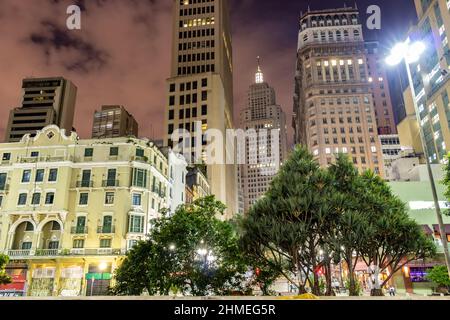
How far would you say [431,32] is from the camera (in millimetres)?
79062

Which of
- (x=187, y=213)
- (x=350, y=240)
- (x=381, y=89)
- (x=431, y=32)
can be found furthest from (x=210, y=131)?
(x=381, y=89)

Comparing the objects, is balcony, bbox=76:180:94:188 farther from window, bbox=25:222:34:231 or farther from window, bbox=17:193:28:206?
window, bbox=25:222:34:231

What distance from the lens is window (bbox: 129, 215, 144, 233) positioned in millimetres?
46397

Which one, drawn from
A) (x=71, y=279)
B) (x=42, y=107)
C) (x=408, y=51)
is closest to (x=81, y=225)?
(x=71, y=279)

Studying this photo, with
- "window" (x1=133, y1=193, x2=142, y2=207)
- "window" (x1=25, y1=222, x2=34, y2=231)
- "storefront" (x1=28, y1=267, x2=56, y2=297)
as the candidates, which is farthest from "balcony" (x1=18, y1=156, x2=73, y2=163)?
"storefront" (x1=28, y1=267, x2=56, y2=297)

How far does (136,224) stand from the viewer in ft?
154

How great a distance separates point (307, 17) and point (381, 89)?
165ft

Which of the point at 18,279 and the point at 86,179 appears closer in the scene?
the point at 18,279

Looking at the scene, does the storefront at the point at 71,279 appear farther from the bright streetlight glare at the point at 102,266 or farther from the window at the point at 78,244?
the bright streetlight glare at the point at 102,266

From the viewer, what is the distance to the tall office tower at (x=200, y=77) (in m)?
108

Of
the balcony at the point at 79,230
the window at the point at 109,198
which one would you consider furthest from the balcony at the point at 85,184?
the balcony at the point at 79,230

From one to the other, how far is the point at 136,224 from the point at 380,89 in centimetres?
15327

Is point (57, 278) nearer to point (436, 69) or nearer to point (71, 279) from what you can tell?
point (71, 279)
